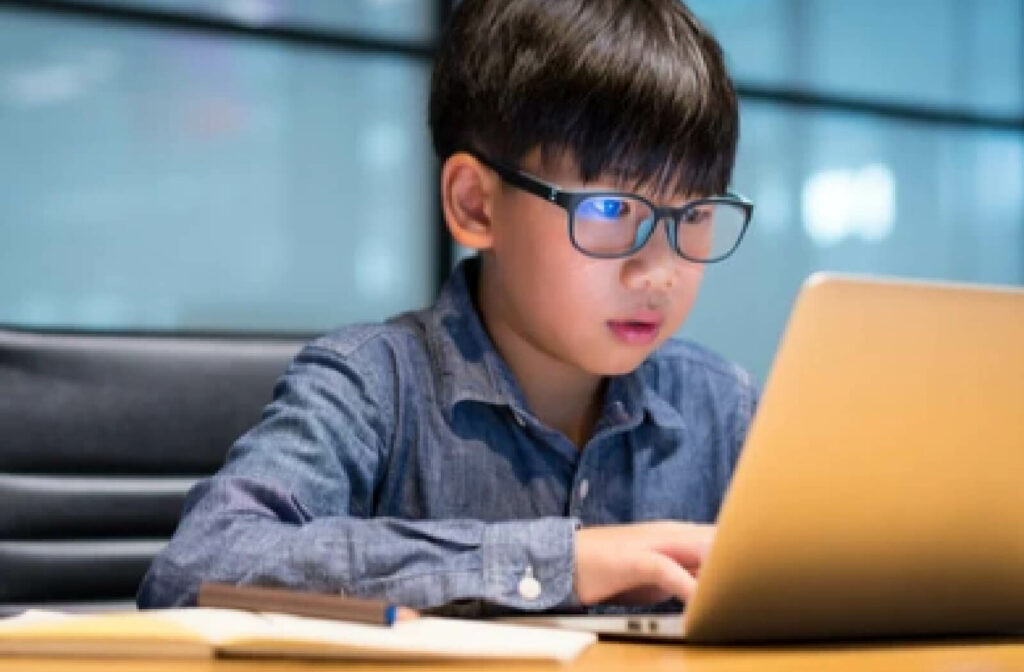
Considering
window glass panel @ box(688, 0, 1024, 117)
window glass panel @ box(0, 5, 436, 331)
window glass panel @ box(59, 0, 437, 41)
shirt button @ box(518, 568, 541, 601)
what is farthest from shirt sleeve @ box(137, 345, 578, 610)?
window glass panel @ box(688, 0, 1024, 117)

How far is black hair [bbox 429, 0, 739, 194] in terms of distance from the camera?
4.17ft

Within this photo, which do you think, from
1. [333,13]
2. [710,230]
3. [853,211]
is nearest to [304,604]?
[710,230]

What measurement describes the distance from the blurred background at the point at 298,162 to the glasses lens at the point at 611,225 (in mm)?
1061

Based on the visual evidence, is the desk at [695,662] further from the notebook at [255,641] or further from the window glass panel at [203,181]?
the window glass panel at [203,181]

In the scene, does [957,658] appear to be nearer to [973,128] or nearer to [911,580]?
[911,580]

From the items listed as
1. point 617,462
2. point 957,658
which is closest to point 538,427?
point 617,462

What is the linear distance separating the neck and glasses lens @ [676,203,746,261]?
18 centimetres

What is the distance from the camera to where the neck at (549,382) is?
1.41m

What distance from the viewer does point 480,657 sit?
776 mm

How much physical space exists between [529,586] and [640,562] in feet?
0.26

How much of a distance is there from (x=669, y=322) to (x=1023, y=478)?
47 centimetres

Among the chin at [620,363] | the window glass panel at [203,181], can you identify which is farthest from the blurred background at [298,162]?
the chin at [620,363]

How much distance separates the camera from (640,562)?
37.6 inches

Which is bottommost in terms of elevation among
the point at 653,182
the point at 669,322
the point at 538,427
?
Answer: the point at 538,427
